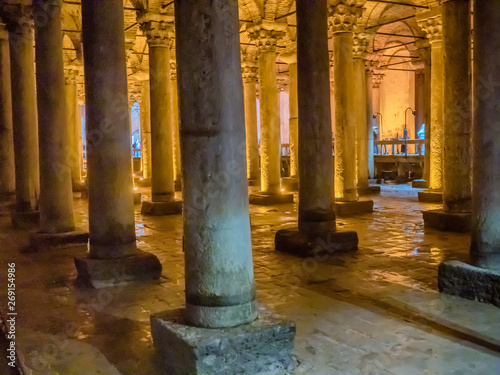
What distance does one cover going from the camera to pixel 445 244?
320 inches

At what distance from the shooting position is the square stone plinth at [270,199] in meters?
13.8

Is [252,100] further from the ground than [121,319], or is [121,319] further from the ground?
[252,100]

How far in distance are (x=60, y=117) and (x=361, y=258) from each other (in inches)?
188

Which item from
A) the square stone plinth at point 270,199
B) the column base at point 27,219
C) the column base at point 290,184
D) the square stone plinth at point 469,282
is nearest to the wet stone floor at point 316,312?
the square stone plinth at point 469,282

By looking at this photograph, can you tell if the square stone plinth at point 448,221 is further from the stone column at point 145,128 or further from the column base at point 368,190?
the stone column at point 145,128

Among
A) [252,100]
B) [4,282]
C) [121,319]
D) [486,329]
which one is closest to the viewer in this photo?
[486,329]

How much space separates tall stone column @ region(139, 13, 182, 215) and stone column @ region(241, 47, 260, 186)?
4.39 meters

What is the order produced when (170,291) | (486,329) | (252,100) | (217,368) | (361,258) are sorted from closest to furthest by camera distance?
(217,368), (486,329), (170,291), (361,258), (252,100)

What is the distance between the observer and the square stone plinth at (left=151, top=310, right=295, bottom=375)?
11.3 feet

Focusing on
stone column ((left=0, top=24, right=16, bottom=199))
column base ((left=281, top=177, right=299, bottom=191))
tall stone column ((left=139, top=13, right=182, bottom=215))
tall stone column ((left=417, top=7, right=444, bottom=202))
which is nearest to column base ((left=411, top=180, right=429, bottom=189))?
column base ((left=281, top=177, right=299, bottom=191))

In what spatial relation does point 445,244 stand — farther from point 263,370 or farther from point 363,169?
point 363,169

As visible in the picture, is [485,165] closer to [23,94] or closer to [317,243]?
[317,243]

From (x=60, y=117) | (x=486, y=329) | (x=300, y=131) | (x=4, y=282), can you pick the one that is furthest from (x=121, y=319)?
(x=60, y=117)

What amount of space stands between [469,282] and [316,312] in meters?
1.57
